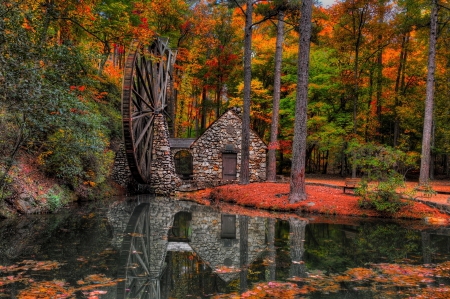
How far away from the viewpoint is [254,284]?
13.6 feet

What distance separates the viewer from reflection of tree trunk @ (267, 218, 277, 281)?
459cm

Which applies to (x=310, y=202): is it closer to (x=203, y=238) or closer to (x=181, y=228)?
(x=181, y=228)

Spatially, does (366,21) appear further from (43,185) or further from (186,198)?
(43,185)

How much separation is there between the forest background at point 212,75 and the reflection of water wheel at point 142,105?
1078 millimetres

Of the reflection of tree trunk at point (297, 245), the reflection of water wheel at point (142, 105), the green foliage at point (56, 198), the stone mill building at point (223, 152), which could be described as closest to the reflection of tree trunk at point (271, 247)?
the reflection of tree trunk at point (297, 245)

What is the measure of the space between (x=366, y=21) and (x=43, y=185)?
59.1 feet

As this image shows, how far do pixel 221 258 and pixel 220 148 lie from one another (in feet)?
42.5

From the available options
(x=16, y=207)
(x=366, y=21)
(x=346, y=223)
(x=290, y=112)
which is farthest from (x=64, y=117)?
(x=366, y=21)

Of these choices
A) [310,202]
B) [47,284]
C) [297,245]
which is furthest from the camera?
[310,202]

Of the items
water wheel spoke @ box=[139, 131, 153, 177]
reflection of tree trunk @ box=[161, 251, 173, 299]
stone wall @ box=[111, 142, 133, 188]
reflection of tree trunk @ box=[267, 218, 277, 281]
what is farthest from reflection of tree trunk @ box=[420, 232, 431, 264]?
stone wall @ box=[111, 142, 133, 188]

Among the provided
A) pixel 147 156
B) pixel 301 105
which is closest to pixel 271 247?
pixel 301 105

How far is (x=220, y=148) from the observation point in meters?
18.2

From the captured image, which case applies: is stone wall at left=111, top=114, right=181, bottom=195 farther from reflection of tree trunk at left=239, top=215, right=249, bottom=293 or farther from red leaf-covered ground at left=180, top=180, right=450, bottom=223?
A: reflection of tree trunk at left=239, top=215, right=249, bottom=293

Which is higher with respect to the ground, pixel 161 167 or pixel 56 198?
pixel 161 167
